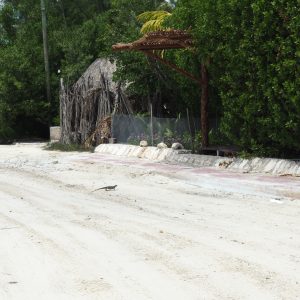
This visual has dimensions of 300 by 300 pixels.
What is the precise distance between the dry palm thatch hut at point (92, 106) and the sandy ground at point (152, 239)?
10718 millimetres

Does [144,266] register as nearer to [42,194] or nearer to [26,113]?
[42,194]

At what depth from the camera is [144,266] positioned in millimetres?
5754

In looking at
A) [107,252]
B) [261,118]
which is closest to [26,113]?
[261,118]

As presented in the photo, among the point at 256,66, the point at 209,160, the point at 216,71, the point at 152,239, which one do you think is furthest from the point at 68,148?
the point at 152,239

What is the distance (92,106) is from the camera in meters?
24.6

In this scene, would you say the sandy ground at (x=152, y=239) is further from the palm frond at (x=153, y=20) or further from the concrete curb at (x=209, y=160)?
the palm frond at (x=153, y=20)

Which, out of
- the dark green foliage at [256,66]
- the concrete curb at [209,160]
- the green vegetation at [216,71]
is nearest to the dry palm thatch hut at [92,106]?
the green vegetation at [216,71]

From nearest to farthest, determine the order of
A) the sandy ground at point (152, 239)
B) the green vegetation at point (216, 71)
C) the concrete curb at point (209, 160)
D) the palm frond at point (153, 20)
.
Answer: the sandy ground at point (152, 239)
the green vegetation at point (216, 71)
the concrete curb at point (209, 160)
the palm frond at point (153, 20)

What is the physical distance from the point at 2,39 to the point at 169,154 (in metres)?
25.3

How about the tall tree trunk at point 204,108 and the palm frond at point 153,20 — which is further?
the palm frond at point 153,20

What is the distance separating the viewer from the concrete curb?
44.6 ft

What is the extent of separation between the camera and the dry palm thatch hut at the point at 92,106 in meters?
23.4

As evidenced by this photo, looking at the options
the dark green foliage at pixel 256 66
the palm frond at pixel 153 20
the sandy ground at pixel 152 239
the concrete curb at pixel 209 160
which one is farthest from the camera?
the palm frond at pixel 153 20

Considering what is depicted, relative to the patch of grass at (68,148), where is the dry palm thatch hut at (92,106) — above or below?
above
